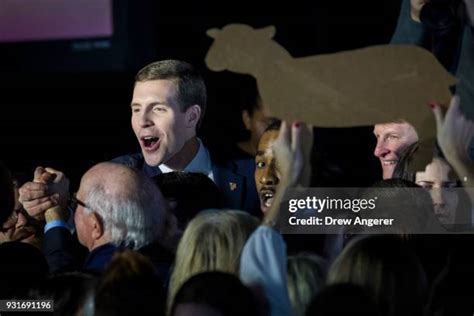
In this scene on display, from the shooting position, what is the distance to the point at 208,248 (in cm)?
442

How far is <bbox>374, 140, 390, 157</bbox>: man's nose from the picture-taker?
511 cm

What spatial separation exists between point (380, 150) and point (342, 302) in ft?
4.43

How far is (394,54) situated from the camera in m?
5.00

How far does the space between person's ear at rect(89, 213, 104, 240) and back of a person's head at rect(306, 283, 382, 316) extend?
3.61 ft

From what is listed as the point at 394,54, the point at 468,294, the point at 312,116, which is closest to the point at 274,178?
the point at 312,116

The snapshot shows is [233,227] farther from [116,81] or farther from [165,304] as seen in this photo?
[116,81]

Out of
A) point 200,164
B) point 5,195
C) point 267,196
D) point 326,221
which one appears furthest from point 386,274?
point 5,195

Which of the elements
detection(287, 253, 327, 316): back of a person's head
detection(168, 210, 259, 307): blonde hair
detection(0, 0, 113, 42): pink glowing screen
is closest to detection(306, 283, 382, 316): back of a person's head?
detection(287, 253, 327, 316): back of a person's head

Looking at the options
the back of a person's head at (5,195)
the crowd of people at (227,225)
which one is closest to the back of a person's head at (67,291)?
the crowd of people at (227,225)

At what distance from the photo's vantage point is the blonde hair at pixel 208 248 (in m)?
4.40

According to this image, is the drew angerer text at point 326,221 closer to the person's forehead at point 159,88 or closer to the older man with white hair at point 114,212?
the older man with white hair at point 114,212

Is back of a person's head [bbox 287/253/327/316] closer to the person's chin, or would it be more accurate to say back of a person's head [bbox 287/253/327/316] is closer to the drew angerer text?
the drew angerer text

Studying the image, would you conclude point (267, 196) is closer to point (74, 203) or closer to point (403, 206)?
point (403, 206)

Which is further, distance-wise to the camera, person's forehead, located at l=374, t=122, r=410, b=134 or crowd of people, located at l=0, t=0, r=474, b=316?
person's forehead, located at l=374, t=122, r=410, b=134
